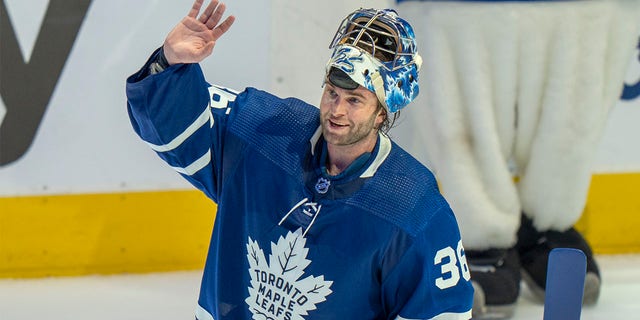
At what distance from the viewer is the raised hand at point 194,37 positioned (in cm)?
170

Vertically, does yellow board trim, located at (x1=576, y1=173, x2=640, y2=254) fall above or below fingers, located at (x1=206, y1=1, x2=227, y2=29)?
below

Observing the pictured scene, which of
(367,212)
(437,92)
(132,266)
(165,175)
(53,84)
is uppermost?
(367,212)

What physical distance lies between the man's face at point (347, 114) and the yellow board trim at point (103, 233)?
4.84ft

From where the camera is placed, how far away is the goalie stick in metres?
1.89

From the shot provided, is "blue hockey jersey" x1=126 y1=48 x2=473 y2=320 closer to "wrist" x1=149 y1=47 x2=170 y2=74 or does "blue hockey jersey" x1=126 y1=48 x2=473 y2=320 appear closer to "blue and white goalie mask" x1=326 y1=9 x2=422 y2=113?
"wrist" x1=149 y1=47 x2=170 y2=74

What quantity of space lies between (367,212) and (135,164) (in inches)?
56.8

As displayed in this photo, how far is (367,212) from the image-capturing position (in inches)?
70.9

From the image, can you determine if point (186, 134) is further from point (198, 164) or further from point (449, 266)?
point (449, 266)

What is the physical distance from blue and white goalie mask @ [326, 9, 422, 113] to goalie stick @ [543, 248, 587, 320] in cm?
41

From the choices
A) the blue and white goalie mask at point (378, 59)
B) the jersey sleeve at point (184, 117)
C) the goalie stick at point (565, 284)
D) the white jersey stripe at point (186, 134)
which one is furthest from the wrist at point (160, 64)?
the goalie stick at point (565, 284)

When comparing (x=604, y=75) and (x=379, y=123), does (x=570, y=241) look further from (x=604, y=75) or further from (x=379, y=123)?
(x=379, y=123)

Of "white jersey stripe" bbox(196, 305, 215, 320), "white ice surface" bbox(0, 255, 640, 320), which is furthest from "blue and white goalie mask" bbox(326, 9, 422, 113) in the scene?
"white ice surface" bbox(0, 255, 640, 320)

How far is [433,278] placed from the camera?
1.78m

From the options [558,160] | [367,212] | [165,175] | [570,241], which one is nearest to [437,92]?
[558,160]
